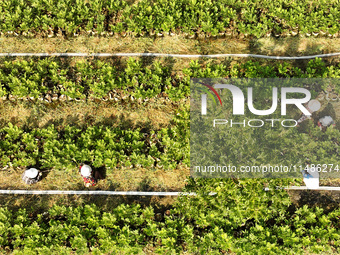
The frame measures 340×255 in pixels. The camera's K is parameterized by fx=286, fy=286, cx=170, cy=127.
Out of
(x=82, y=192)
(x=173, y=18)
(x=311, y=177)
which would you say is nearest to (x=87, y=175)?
(x=82, y=192)

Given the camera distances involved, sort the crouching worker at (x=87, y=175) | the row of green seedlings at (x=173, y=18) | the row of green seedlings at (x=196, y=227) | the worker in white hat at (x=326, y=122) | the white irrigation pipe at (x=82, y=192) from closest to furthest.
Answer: the row of green seedlings at (x=196, y=227), the crouching worker at (x=87, y=175), the white irrigation pipe at (x=82, y=192), the worker in white hat at (x=326, y=122), the row of green seedlings at (x=173, y=18)

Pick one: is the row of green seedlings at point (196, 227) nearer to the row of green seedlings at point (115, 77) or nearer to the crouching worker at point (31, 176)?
the crouching worker at point (31, 176)

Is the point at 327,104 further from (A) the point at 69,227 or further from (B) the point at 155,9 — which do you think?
(A) the point at 69,227

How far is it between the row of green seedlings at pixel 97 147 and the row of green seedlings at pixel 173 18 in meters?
4.40

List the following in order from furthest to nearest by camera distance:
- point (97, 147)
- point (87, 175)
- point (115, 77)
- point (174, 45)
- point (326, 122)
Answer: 1. point (174, 45)
2. point (115, 77)
3. point (326, 122)
4. point (97, 147)
5. point (87, 175)

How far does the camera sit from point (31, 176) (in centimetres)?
959

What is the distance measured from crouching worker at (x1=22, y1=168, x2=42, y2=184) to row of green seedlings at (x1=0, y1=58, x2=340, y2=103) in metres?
2.91

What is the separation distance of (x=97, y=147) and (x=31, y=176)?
7.77 ft

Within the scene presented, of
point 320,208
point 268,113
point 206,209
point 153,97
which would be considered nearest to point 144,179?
point 206,209

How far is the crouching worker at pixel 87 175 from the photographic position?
9438 millimetres

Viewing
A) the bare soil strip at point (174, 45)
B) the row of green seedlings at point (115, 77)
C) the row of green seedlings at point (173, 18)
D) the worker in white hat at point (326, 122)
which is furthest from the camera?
the bare soil strip at point (174, 45)

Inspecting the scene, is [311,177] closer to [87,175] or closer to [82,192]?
[87,175]

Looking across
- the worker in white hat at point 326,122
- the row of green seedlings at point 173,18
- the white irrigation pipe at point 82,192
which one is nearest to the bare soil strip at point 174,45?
the row of green seedlings at point 173,18

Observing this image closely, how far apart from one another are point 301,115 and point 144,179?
6.24m
